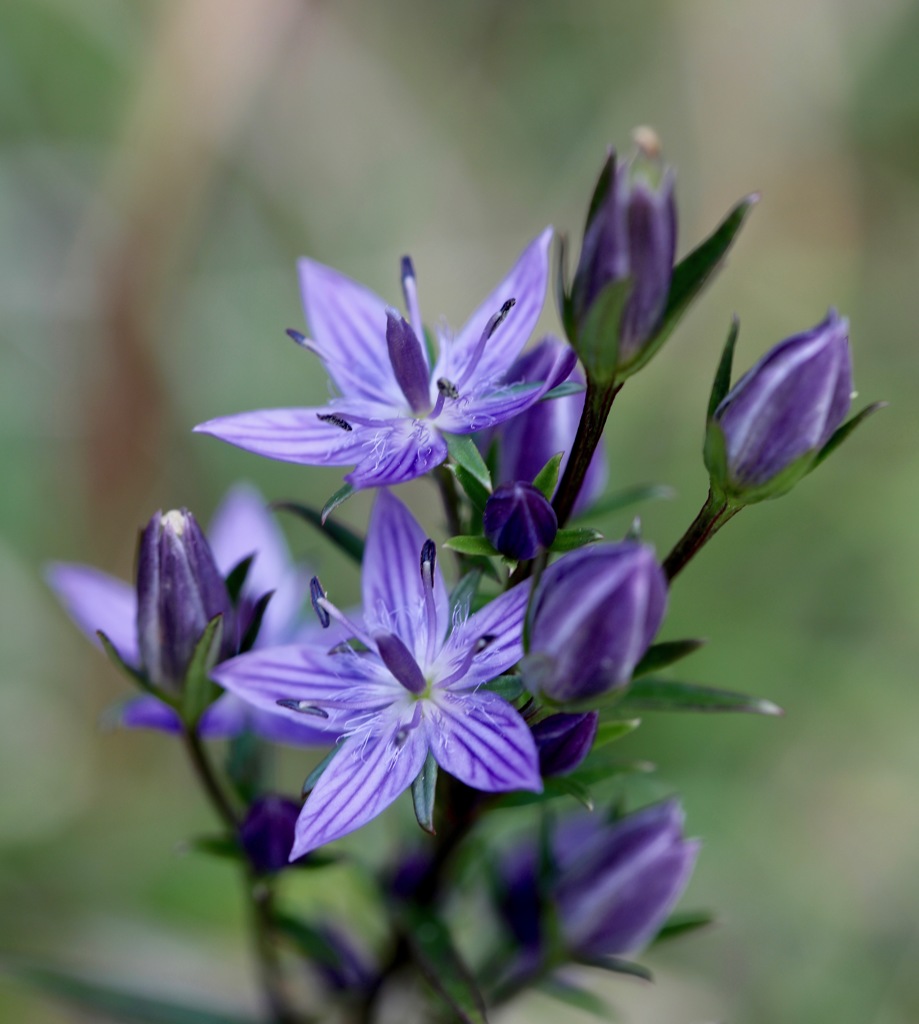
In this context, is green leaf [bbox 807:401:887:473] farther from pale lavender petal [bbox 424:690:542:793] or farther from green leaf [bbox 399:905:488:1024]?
green leaf [bbox 399:905:488:1024]

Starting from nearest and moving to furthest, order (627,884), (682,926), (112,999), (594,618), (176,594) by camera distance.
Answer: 1. (594,618)
2. (176,594)
3. (627,884)
4. (682,926)
5. (112,999)

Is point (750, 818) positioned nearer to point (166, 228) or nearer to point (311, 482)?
point (311, 482)

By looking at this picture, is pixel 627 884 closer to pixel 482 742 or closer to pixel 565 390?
pixel 482 742

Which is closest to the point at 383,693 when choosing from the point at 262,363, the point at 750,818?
the point at 750,818

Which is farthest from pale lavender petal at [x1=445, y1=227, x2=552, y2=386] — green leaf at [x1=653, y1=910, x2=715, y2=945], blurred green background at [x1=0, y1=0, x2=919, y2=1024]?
blurred green background at [x1=0, y1=0, x2=919, y2=1024]

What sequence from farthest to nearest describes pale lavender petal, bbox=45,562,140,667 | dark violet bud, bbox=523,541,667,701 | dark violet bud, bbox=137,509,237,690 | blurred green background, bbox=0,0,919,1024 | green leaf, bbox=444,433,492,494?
blurred green background, bbox=0,0,919,1024
pale lavender petal, bbox=45,562,140,667
dark violet bud, bbox=137,509,237,690
green leaf, bbox=444,433,492,494
dark violet bud, bbox=523,541,667,701

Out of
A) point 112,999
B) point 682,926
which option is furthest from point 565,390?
point 112,999
